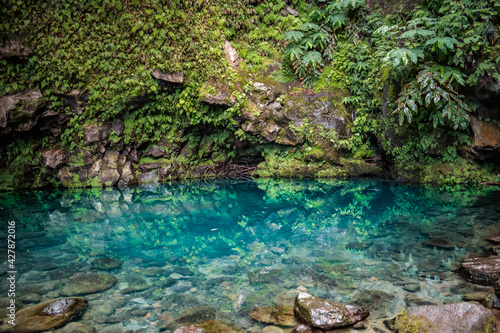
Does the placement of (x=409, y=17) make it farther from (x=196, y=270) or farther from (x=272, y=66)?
(x=196, y=270)

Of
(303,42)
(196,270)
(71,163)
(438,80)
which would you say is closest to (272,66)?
(303,42)

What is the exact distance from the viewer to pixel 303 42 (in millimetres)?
12094

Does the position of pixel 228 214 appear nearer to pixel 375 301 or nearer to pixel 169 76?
pixel 375 301

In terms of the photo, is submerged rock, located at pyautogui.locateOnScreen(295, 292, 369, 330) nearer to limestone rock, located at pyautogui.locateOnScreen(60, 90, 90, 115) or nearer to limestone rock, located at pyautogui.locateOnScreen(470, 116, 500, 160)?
limestone rock, located at pyautogui.locateOnScreen(470, 116, 500, 160)

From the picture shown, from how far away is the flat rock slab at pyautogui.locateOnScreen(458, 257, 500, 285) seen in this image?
384cm

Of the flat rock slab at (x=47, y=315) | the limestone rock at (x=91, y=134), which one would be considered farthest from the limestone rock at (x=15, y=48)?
the flat rock slab at (x=47, y=315)

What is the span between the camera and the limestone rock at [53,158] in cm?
1086

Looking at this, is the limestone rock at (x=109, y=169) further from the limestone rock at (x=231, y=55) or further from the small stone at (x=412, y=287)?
the small stone at (x=412, y=287)

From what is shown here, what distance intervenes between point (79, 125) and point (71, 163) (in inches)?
57.2

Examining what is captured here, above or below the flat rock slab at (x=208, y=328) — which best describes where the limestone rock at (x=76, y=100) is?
above

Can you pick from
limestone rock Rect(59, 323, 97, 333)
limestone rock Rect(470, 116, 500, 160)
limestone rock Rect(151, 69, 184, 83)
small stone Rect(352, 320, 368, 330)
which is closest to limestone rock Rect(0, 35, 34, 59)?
limestone rock Rect(151, 69, 184, 83)

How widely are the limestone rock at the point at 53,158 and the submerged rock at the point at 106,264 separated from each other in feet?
24.5

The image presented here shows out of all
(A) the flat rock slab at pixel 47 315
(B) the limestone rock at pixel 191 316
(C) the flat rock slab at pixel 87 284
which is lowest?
(B) the limestone rock at pixel 191 316

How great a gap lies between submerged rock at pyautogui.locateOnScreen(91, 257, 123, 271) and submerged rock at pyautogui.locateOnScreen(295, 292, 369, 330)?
3.11m
